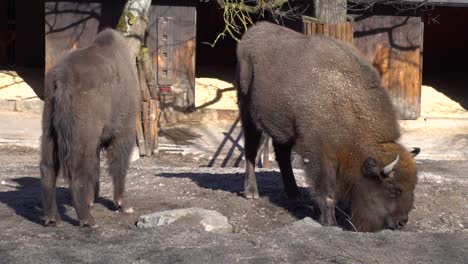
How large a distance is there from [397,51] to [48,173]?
13.0 metres

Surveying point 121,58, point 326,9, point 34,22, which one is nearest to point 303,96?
point 121,58

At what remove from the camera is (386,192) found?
26.7ft

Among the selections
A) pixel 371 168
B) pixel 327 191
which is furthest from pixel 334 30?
pixel 371 168

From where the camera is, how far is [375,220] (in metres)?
8.21

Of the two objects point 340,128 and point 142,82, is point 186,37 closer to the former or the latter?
point 142,82

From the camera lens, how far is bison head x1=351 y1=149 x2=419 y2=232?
26.5 feet

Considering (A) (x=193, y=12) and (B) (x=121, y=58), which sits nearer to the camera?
(B) (x=121, y=58)

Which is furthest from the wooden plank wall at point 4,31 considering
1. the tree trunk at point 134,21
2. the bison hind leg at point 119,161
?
Answer: the bison hind leg at point 119,161

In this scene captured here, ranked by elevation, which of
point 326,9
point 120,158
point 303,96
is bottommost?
point 120,158

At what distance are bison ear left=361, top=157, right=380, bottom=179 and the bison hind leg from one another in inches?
90.1

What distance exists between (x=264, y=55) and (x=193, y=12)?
35.3 ft

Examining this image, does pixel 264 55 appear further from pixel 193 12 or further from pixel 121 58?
pixel 193 12

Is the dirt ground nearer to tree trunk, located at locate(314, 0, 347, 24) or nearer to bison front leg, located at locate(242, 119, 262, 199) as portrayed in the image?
bison front leg, located at locate(242, 119, 262, 199)

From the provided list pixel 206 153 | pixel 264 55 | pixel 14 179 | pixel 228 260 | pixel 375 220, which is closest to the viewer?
pixel 228 260
